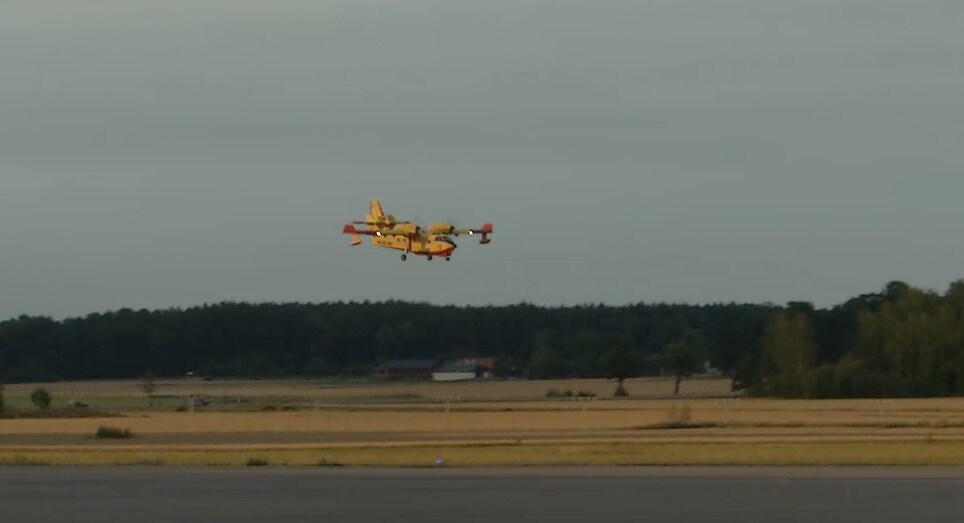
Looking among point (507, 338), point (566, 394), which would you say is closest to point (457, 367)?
point (507, 338)

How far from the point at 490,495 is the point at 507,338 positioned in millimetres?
107866

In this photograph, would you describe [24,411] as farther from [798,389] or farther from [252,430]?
[798,389]

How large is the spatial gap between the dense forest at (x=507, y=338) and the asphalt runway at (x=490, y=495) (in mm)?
64277

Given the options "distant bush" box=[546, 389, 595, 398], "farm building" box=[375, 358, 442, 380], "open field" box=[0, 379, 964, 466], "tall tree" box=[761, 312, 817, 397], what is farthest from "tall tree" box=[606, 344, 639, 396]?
"farm building" box=[375, 358, 442, 380]

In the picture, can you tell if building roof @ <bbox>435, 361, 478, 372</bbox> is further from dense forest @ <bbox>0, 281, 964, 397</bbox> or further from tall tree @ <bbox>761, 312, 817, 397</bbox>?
tall tree @ <bbox>761, 312, 817, 397</bbox>

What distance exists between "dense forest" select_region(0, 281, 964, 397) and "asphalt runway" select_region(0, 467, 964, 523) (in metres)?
64.3

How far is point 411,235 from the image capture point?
179 feet

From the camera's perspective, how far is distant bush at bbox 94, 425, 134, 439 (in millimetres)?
56734

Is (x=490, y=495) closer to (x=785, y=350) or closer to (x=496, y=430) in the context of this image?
(x=496, y=430)

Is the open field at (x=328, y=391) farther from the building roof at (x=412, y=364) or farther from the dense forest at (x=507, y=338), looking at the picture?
the building roof at (x=412, y=364)

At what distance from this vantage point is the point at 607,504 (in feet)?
82.7

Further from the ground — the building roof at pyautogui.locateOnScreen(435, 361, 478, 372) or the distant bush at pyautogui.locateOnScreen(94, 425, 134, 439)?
A: the building roof at pyautogui.locateOnScreen(435, 361, 478, 372)

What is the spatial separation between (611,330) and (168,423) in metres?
83.0

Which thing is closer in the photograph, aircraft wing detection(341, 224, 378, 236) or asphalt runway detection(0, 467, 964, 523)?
asphalt runway detection(0, 467, 964, 523)
